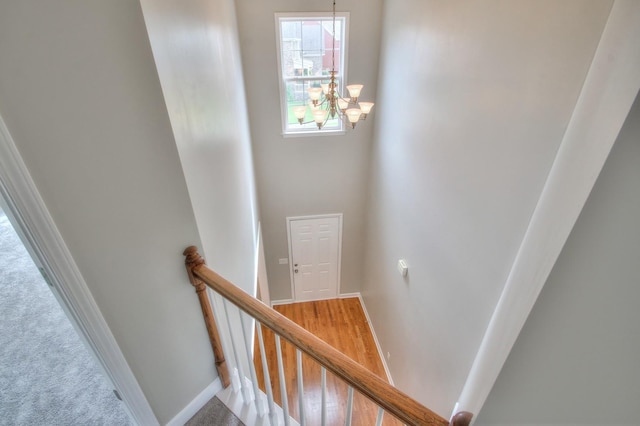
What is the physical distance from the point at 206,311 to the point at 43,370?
4.42 ft

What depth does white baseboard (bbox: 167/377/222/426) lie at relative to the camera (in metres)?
1.68

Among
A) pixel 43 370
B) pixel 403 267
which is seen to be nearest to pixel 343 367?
pixel 43 370

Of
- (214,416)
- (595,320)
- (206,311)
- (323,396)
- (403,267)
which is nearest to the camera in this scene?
(595,320)

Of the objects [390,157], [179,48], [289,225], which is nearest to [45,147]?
[179,48]

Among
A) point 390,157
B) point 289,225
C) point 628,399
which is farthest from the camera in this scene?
point 289,225

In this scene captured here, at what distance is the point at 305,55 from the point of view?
4.26 metres

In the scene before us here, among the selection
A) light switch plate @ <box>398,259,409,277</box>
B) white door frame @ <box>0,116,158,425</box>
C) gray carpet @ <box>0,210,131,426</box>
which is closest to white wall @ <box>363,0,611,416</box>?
light switch plate @ <box>398,259,409,277</box>

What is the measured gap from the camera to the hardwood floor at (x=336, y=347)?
11.9ft

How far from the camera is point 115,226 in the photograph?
118 centimetres

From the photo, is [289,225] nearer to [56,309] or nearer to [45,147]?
[56,309]

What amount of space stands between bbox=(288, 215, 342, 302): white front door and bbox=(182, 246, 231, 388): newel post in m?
3.51

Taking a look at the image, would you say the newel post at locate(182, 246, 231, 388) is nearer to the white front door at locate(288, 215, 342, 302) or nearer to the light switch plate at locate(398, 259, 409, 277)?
the light switch plate at locate(398, 259, 409, 277)

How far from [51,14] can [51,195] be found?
576 millimetres

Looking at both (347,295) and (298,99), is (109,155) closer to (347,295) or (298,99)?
(298,99)
